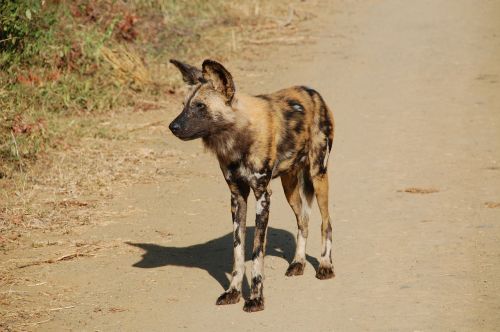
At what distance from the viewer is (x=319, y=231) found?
7273 millimetres

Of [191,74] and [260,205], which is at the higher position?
[191,74]

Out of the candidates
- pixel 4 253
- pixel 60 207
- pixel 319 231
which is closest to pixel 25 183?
pixel 60 207

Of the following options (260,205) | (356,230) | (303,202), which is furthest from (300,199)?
(260,205)

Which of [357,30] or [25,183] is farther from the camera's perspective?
[357,30]

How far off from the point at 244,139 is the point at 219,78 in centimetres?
40

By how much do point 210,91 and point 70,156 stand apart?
3565 millimetres

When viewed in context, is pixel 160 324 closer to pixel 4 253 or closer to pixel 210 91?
pixel 210 91

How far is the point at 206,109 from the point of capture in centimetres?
584

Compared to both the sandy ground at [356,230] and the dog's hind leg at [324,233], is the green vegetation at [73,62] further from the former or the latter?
the dog's hind leg at [324,233]

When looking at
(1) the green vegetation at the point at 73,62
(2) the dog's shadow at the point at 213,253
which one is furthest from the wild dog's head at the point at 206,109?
(1) the green vegetation at the point at 73,62

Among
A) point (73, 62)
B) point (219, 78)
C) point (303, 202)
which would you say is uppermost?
point (219, 78)

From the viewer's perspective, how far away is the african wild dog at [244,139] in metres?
5.83

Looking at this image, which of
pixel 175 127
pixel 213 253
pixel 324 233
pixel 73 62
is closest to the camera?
pixel 175 127

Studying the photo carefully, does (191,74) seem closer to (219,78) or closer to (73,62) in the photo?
(219,78)
